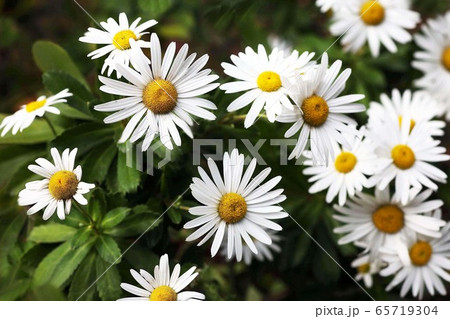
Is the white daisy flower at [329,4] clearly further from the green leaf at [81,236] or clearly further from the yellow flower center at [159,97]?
the green leaf at [81,236]

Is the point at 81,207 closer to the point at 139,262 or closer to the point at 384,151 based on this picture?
the point at 139,262

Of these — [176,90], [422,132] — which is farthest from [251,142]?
[422,132]

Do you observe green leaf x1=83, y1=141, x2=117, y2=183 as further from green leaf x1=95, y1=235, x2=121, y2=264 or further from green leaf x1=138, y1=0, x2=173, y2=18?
green leaf x1=138, y1=0, x2=173, y2=18

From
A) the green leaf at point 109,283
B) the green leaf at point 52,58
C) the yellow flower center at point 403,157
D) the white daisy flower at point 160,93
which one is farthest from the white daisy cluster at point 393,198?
the green leaf at point 52,58

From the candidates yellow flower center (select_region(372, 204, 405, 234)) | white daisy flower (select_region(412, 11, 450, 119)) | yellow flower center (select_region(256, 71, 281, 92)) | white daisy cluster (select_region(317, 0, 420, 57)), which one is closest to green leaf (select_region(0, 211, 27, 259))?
yellow flower center (select_region(256, 71, 281, 92))

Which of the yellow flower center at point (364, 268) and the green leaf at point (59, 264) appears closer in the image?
the green leaf at point (59, 264)
